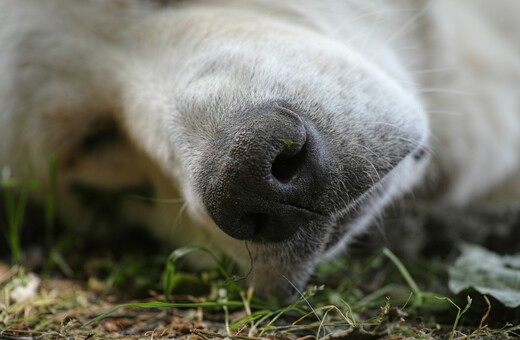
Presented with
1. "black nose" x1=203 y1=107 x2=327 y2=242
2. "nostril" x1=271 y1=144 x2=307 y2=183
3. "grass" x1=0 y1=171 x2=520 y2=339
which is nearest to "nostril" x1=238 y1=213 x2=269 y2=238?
"black nose" x1=203 y1=107 x2=327 y2=242

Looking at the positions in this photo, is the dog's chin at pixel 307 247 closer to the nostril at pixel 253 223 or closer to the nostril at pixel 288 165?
the nostril at pixel 253 223

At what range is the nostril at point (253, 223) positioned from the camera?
190 centimetres

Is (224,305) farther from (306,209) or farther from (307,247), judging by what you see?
(306,209)

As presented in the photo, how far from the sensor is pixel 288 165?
6.08 ft

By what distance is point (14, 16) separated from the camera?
2812mm

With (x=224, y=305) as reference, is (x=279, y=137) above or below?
above

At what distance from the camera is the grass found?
6.29ft

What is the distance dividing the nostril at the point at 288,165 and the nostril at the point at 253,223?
0.13 meters

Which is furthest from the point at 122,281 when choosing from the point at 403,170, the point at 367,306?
the point at 403,170

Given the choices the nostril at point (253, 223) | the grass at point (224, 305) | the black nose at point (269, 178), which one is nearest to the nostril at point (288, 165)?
the black nose at point (269, 178)

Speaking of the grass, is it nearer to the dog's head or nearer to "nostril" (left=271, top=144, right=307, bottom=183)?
the dog's head

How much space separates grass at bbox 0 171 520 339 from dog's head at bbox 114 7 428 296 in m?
0.16

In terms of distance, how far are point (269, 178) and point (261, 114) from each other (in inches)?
8.2

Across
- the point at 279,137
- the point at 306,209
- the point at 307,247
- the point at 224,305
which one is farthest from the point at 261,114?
the point at 224,305
